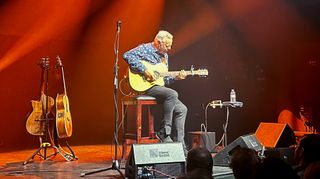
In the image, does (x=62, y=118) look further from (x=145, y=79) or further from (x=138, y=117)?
(x=145, y=79)

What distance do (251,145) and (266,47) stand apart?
422 cm

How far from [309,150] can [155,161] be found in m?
1.65

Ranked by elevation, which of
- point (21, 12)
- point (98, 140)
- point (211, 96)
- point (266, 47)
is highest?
point (21, 12)

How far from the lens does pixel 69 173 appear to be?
4969mm

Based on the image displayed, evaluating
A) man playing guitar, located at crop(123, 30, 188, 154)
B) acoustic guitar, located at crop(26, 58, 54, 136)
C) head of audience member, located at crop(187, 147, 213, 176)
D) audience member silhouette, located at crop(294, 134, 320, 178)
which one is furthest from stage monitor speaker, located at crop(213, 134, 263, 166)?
acoustic guitar, located at crop(26, 58, 54, 136)

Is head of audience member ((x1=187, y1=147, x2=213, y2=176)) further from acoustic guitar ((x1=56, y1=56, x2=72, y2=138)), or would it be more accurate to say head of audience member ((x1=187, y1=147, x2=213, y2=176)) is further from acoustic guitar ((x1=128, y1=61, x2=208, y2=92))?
acoustic guitar ((x1=56, y1=56, x2=72, y2=138))

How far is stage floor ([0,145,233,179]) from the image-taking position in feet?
15.8

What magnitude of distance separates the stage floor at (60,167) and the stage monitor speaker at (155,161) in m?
0.41

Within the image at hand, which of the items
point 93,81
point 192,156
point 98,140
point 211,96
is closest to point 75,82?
point 93,81

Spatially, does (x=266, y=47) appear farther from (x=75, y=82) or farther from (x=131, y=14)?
(x=75, y=82)

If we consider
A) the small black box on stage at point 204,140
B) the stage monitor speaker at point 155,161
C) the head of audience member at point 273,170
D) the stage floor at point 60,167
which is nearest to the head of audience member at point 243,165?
the head of audience member at point 273,170

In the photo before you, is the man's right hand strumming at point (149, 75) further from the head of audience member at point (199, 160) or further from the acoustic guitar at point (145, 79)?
the head of audience member at point (199, 160)

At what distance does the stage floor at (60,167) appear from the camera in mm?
4812

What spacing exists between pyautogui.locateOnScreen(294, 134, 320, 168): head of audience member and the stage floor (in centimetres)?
147
